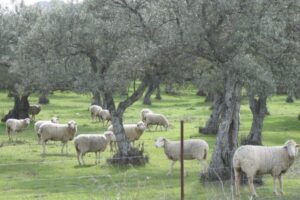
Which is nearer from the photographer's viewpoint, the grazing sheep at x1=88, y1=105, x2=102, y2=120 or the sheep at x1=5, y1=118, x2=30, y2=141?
the sheep at x1=5, y1=118, x2=30, y2=141

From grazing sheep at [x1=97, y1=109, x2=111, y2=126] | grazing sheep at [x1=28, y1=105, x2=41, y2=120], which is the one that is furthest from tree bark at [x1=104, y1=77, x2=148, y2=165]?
grazing sheep at [x1=28, y1=105, x2=41, y2=120]

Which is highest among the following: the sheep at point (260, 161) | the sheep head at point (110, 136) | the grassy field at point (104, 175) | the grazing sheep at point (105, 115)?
the sheep at point (260, 161)

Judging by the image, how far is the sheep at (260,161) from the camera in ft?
59.3

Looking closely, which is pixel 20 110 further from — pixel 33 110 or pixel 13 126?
pixel 13 126

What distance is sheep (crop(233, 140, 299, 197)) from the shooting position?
18.1 metres

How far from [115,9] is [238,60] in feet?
Result: 26.1

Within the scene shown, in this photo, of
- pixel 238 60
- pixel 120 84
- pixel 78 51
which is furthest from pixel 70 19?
pixel 238 60

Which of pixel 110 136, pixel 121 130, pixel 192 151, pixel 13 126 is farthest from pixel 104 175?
pixel 13 126

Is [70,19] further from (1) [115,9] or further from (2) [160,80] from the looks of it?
(2) [160,80]

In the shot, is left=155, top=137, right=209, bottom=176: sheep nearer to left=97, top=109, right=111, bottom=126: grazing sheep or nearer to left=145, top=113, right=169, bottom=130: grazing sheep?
left=145, top=113, right=169, bottom=130: grazing sheep

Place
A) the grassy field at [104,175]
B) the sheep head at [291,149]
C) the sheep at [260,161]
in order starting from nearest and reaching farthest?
the sheep at [260,161]
the sheep head at [291,149]
the grassy field at [104,175]

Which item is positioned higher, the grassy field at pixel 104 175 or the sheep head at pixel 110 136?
the sheep head at pixel 110 136

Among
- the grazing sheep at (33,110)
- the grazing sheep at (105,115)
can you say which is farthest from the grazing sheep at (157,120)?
the grazing sheep at (33,110)

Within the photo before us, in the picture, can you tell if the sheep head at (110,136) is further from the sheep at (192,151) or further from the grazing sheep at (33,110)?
the grazing sheep at (33,110)
